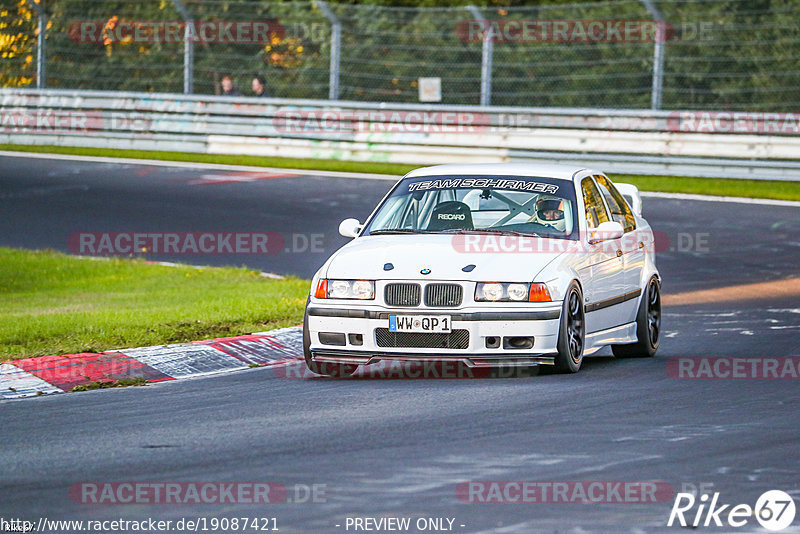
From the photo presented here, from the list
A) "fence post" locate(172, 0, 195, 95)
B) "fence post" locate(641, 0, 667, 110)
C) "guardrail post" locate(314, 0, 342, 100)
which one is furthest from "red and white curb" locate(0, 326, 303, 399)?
"fence post" locate(172, 0, 195, 95)

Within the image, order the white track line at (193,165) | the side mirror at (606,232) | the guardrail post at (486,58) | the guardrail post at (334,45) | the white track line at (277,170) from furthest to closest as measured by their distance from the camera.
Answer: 1. the guardrail post at (334,45)
2. the white track line at (193,165)
3. the guardrail post at (486,58)
4. the white track line at (277,170)
5. the side mirror at (606,232)

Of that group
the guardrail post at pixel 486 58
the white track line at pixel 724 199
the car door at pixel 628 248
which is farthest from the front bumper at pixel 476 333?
the guardrail post at pixel 486 58

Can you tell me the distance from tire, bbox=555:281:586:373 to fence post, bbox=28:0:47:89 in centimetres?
1964

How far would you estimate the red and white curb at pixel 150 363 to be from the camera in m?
9.36

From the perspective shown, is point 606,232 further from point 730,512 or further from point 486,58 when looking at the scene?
point 486,58

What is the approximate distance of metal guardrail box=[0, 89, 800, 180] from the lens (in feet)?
74.5

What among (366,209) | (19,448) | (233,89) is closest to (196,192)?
(366,209)

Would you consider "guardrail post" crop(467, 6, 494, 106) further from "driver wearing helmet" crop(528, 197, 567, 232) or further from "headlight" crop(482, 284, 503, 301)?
"headlight" crop(482, 284, 503, 301)

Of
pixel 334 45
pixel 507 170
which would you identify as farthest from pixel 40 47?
pixel 507 170

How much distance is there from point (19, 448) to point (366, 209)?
43.0ft

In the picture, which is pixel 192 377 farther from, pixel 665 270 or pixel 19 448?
pixel 665 270

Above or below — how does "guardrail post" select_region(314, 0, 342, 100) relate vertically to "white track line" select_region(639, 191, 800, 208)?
above

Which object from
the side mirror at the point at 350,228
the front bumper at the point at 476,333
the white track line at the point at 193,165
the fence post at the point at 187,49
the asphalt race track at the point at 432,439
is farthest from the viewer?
the fence post at the point at 187,49

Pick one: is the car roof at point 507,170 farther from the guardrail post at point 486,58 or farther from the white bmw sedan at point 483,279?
the guardrail post at point 486,58
